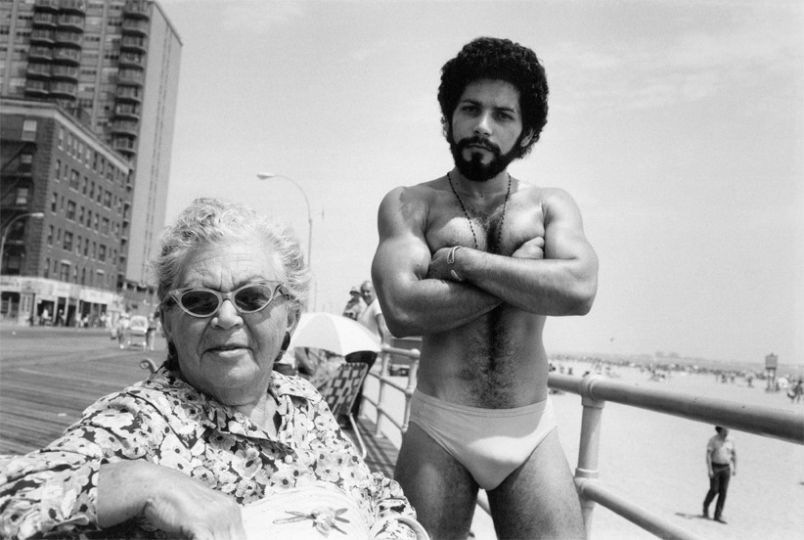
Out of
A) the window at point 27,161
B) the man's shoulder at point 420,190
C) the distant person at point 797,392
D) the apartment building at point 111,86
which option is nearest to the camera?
the man's shoulder at point 420,190

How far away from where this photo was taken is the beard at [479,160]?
2.07 metres

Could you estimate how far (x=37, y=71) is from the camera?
72.2 meters

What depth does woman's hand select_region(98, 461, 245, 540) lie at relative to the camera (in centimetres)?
105

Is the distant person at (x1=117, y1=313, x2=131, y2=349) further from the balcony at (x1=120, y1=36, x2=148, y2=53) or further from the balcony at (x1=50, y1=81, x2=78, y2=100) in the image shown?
the balcony at (x1=120, y1=36, x2=148, y2=53)

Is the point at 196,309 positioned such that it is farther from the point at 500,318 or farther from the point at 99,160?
the point at 99,160

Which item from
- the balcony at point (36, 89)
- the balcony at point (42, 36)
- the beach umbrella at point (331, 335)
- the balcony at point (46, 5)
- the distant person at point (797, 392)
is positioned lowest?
the distant person at point (797, 392)

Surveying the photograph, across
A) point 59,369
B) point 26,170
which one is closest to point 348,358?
point 59,369

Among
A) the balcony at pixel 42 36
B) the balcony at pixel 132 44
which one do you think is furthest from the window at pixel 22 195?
the balcony at pixel 132 44

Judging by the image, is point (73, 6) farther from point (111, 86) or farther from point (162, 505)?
point (162, 505)

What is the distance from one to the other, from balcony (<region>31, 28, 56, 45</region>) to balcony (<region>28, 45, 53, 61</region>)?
21.0 inches

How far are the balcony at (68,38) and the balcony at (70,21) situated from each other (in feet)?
1.66

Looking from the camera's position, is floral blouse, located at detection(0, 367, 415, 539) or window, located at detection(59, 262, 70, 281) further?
window, located at detection(59, 262, 70, 281)

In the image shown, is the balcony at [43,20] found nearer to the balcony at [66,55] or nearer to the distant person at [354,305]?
the balcony at [66,55]

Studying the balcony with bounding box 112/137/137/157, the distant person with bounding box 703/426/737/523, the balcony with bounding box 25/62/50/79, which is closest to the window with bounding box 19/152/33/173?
the balcony with bounding box 112/137/137/157
